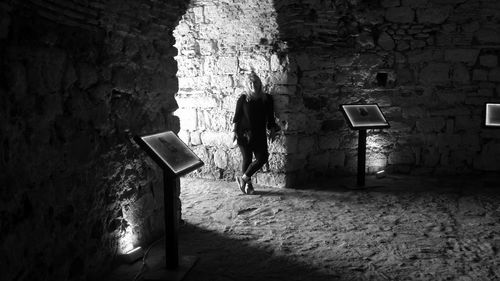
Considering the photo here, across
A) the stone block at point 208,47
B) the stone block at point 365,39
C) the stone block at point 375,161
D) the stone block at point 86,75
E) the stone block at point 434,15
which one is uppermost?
the stone block at point 434,15

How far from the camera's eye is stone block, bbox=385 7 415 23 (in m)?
5.97

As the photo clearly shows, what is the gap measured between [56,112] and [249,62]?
3.73 metres

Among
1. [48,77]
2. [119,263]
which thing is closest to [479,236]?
[119,263]

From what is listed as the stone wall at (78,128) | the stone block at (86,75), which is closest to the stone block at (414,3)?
the stone wall at (78,128)

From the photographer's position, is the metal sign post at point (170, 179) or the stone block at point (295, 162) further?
the stone block at point (295, 162)

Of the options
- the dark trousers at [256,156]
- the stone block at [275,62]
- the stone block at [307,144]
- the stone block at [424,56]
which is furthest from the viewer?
the stone block at [424,56]

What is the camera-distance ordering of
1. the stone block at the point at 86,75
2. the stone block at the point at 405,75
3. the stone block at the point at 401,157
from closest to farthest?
the stone block at the point at 86,75 → the stone block at the point at 405,75 → the stone block at the point at 401,157

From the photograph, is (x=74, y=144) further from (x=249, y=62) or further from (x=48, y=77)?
(x=249, y=62)

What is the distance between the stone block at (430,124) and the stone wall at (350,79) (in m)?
0.02

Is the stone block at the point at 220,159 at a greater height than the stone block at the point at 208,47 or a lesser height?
lesser

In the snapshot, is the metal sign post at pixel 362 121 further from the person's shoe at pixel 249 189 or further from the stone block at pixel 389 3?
the stone block at pixel 389 3

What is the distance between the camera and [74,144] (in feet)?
8.21

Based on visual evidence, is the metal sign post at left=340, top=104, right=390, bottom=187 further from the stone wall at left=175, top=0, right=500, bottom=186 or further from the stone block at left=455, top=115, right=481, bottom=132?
the stone block at left=455, top=115, right=481, bottom=132

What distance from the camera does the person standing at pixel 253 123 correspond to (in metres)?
5.01
